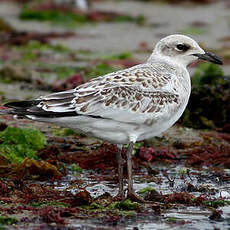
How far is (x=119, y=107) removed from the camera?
6.94 m

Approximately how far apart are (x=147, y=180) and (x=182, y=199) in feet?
3.85

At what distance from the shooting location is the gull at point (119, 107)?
269 inches

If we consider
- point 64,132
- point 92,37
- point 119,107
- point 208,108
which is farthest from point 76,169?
point 92,37

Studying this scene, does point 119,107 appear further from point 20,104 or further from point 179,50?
point 179,50

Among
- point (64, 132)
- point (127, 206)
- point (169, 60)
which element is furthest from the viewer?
Result: point (64, 132)

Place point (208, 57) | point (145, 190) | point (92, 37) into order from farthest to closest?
point (92, 37)
point (208, 57)
point (145, 190)

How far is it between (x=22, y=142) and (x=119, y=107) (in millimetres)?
1899

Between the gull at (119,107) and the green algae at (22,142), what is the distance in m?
1.42

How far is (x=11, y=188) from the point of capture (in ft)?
23.1

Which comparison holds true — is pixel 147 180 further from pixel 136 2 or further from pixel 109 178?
pixel 136 2

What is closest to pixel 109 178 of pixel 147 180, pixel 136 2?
pixel 147 180

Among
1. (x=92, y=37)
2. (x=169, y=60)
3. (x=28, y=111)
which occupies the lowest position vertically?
(x=92, y=37)

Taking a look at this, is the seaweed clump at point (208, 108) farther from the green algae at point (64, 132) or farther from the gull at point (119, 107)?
the gull at point (119, 107)

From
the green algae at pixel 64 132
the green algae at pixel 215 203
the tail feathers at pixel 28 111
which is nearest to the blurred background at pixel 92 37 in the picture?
the green algae at pixel 64 132
